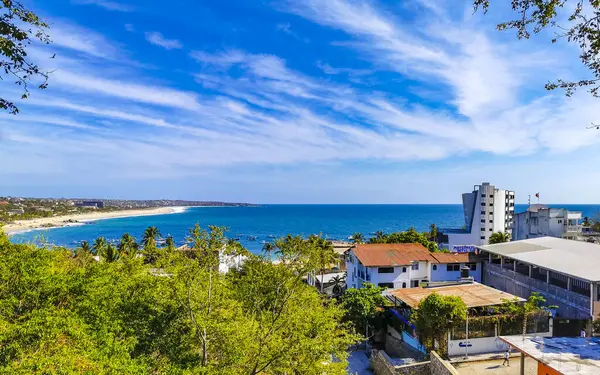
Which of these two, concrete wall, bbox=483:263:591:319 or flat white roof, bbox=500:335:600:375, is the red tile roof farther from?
flat white roof, bbox=500:335:600:375

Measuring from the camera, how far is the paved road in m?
19.6

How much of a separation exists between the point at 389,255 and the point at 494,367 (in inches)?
766

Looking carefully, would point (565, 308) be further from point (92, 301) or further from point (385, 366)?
point (92, 301)

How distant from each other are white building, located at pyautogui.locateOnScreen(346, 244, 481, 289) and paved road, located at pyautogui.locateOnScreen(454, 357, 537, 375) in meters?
16.5

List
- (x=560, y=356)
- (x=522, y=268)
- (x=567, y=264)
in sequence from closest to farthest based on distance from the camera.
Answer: (x=560, y=356) → (x=567, y=264) → (x=522, y=268)

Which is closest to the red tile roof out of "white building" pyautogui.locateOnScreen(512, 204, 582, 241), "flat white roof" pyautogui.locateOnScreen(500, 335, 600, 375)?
"flat white roof" pyautogui.locateOnScreen(500, 335, 600, 375)

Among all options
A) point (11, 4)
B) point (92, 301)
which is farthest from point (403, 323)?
point (11, 4)

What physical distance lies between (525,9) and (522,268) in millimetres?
32494

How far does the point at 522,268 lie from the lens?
109 ft

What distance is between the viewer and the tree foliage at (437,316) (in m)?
21.5

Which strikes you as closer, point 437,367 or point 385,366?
point 437,367

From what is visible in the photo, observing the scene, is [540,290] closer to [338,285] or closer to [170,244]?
[338,285]

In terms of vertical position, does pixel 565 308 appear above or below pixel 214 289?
below

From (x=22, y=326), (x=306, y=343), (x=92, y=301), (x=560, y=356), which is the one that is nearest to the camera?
(x=22, y=326)
